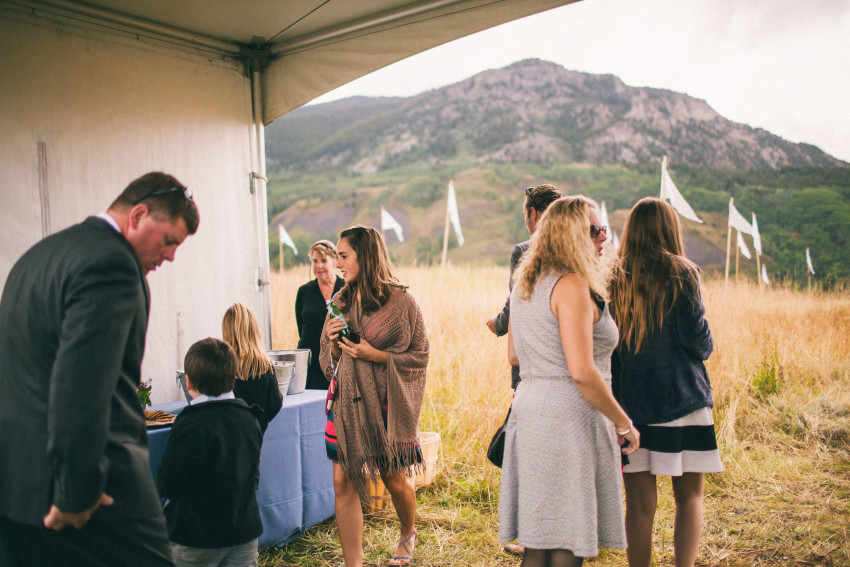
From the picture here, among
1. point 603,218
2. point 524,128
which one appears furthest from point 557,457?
point 524,128

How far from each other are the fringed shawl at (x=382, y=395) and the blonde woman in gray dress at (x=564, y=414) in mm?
896

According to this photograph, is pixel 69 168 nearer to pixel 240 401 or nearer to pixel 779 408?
pixel 240 401

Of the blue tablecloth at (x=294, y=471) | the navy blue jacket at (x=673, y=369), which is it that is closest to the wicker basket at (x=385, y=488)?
the blue tablecloth at (x=294, y=471)

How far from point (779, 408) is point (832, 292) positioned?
476 centimetres

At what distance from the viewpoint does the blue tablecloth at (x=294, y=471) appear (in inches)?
121

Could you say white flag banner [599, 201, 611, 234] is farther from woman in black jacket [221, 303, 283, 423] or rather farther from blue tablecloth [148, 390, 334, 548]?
blue tablecloth [148, 390, 334, 548]

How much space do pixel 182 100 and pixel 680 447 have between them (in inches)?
124

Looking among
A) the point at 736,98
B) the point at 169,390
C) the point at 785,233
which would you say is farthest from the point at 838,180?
the point at 169,390

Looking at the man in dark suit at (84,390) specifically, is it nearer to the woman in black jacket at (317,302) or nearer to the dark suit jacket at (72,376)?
the dark suit jacket at (72,376)

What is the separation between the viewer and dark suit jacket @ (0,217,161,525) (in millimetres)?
1275

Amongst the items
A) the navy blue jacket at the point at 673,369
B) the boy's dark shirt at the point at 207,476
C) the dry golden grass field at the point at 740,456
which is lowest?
the dry golden grass field at the point at 740,456

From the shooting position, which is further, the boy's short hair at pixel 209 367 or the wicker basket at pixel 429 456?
the wicker basket at pixel 429 456

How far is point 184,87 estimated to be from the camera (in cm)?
364

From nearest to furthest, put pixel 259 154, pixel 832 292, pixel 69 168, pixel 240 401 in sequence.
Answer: pixel 240 401 → pixel 69 168 → pixel 259 154 → pixel 832 292
